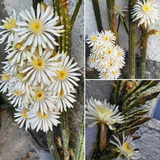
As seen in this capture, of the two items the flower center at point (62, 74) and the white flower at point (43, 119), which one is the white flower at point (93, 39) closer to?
the flower center at point (62, 74)

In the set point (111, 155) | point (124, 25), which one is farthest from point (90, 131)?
point (124, 25)

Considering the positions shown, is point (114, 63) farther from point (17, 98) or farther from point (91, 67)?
point (17, 98)

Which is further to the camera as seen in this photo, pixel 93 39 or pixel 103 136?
pixel 103 136

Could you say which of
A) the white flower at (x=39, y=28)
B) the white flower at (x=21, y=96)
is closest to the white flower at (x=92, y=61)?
the white flower at (x=39, y=28)

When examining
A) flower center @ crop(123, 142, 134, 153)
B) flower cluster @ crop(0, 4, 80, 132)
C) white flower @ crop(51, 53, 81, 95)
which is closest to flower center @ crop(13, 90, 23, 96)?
flower cluster @ crop(0, 4, 80, 132)

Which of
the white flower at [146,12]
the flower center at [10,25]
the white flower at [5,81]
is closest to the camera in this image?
the white flower at [146,12]

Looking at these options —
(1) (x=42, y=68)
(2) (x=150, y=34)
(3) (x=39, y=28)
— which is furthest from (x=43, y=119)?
(2) (x=150, y=34)

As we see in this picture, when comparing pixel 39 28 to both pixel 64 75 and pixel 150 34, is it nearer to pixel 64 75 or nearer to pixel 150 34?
pixel 64 75
